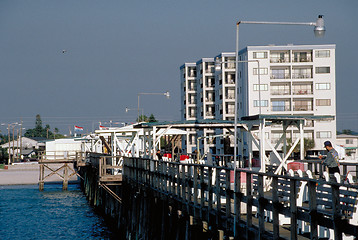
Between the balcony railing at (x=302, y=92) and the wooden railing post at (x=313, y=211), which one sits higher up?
the balcony railing at (x=302, y=92)

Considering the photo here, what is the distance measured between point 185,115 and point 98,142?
51038 mm

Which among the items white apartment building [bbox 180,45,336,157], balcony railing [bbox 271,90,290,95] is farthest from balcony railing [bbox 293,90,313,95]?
balcony railing [bbox 271,90,290,95]

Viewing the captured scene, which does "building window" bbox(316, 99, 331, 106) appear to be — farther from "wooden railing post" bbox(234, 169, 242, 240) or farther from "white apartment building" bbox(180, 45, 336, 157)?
"wooden railing post" bbox(234, 169, 242, 240)

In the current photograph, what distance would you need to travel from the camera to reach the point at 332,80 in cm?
8356

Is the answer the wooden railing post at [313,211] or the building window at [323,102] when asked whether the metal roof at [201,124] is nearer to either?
the wooden railing post at [313,211]

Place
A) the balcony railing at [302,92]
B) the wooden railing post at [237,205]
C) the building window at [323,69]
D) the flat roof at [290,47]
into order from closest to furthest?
the wooden railing post at [237,205] → the flat roof at [290,47] → the building window at [323,69] → the balcony railing at [302,92]

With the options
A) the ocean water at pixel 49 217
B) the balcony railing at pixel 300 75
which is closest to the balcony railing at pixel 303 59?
the balcony railing at pixel 300 75

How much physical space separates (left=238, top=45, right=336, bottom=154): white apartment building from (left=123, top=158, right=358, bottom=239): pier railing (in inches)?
2543

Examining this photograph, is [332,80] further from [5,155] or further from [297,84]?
[5,155]

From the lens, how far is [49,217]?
3947cm

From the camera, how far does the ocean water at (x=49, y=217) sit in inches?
1275

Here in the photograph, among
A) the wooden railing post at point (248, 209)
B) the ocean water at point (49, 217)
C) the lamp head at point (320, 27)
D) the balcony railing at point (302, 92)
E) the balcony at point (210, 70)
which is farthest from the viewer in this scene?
the balcony at point (210, 70)

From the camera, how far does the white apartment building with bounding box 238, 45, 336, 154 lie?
83.0 m

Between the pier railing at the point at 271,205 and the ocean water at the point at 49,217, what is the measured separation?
1356cm
